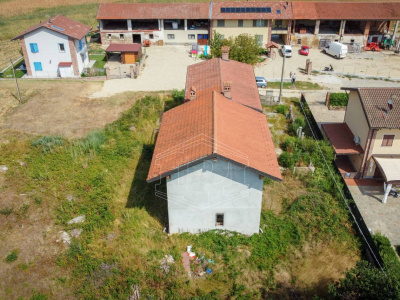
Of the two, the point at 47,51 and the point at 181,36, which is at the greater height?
the point at 47,51

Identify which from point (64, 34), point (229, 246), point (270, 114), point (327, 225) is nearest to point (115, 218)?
point (229, 246)

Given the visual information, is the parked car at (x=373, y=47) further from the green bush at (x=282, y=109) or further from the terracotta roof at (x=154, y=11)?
the green bush at (x=282, y=109)

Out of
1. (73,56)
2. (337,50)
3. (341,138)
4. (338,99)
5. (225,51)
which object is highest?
(225,51)

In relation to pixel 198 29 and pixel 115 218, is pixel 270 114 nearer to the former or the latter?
pixel 115 218

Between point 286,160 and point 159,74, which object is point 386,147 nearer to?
point 286,160

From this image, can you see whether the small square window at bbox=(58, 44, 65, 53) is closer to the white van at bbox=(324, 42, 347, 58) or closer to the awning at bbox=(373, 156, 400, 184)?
the white van at bbox=(324, 42, 347, 58)

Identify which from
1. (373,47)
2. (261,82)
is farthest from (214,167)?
(373,47)
